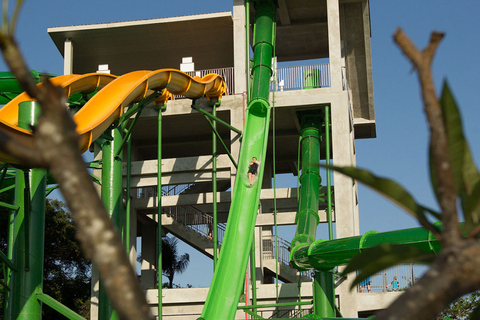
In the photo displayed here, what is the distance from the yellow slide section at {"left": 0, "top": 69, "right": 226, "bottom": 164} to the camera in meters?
12.1

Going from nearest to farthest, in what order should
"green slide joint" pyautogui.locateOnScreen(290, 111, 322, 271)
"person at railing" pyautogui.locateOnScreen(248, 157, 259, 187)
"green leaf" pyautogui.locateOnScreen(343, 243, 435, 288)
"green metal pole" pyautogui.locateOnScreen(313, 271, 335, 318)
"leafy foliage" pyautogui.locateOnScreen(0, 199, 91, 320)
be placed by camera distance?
"green leaf" pyautogui.locateOnScreen(343, 243, 435, 288) → "green metal pole" pyautogui.locateOnScreen(313, 271, 335, 318) → "green slide joint" pyautogui.locateOnScreen(290, 111, 322, 271) → "person at railing" pyautogui.locateOnScreen(248, 157, 259, 187) → "leafy foliage" pyautogui.locateOnScreen(0, 199, 91, 320)

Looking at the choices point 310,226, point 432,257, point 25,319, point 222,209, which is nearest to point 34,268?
point 25,319

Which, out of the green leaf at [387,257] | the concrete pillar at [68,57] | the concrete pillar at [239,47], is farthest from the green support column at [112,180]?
the green leaf at [387,257]

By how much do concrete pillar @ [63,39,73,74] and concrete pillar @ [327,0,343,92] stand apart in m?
9.11

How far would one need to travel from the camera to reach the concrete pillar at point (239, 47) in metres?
21.6

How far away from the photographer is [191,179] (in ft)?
73.4

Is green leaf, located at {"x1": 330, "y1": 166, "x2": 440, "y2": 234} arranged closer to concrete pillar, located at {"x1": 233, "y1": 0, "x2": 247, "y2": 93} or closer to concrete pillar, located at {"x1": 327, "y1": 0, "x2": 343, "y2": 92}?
concrete pillar, located at {"x1": 327, "y1": 0, "x2": 343, "y2": 92}

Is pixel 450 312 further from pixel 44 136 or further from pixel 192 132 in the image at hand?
pixel 44 136

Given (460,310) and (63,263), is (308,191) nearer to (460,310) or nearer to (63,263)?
(460,310)

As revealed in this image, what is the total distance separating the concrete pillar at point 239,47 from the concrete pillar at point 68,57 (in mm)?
6057

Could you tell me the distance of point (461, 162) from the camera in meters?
2.10

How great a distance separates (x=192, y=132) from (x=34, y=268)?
14.8 meters

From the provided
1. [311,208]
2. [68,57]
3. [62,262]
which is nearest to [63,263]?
[62,262]

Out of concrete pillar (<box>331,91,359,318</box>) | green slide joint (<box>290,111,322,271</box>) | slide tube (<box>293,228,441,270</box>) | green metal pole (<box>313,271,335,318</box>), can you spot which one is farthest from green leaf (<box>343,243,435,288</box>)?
concrete pillar (<box>331,91,359,318</box>)
